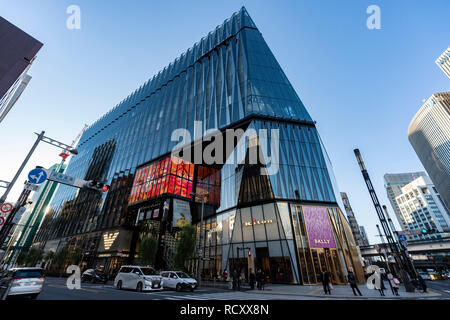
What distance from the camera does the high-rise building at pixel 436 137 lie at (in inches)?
4171

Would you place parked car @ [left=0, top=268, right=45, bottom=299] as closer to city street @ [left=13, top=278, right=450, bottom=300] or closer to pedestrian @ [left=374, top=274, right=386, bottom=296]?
city street @ [left=13, top=278, right=450, bottom=300]

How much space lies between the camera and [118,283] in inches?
710

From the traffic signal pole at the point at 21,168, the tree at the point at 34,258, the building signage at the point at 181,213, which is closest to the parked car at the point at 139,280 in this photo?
the traffic signal pole at the point at 21,168

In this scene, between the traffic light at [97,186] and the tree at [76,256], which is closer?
the traffic light at [97,186]

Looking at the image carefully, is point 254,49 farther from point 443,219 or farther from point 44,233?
point 443,219

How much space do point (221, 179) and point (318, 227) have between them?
17.8 metres

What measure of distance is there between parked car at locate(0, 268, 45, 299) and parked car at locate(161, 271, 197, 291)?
393 inches

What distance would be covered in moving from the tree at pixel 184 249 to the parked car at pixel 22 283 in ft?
59.6

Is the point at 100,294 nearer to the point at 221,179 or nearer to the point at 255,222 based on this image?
the point at 255,222

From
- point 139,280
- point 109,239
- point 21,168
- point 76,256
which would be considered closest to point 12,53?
point 21,168

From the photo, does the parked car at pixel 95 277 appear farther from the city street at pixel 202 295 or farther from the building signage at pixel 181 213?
the building signage at pixel 181 213

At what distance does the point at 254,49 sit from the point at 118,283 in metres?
46.5

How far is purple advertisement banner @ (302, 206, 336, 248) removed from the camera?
25.4 metres
